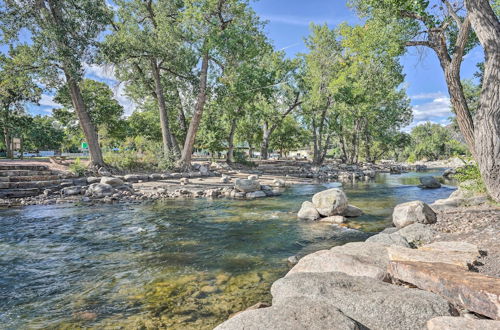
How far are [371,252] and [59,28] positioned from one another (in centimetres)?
1657

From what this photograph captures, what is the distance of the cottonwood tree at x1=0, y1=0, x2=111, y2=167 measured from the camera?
13.7m

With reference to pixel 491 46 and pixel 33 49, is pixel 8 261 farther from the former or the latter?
pixel 33 49

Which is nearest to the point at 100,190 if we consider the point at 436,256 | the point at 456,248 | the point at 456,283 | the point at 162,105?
the point at 162,105

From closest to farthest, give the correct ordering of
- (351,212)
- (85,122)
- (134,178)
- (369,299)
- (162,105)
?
(369,299), (351,212), (134,178), (85,122), (162,105)

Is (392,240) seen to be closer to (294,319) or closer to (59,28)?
(294,319)

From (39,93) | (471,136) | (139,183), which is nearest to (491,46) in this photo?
(471,136)

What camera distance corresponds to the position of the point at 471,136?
641cm

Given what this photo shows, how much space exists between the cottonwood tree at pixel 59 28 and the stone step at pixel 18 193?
595cm

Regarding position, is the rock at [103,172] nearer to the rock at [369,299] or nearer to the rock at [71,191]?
the rock at [71,191]

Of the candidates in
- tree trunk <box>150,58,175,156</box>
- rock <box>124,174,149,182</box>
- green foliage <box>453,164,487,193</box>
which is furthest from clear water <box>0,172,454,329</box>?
tree trunk <box>150,58,175,156</box>

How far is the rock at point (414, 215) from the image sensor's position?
6840 mm

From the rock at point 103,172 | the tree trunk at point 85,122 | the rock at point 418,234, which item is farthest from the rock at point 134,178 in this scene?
the rock at point 418,234

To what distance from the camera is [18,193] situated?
11.6m

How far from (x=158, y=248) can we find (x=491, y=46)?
25.1 feet
